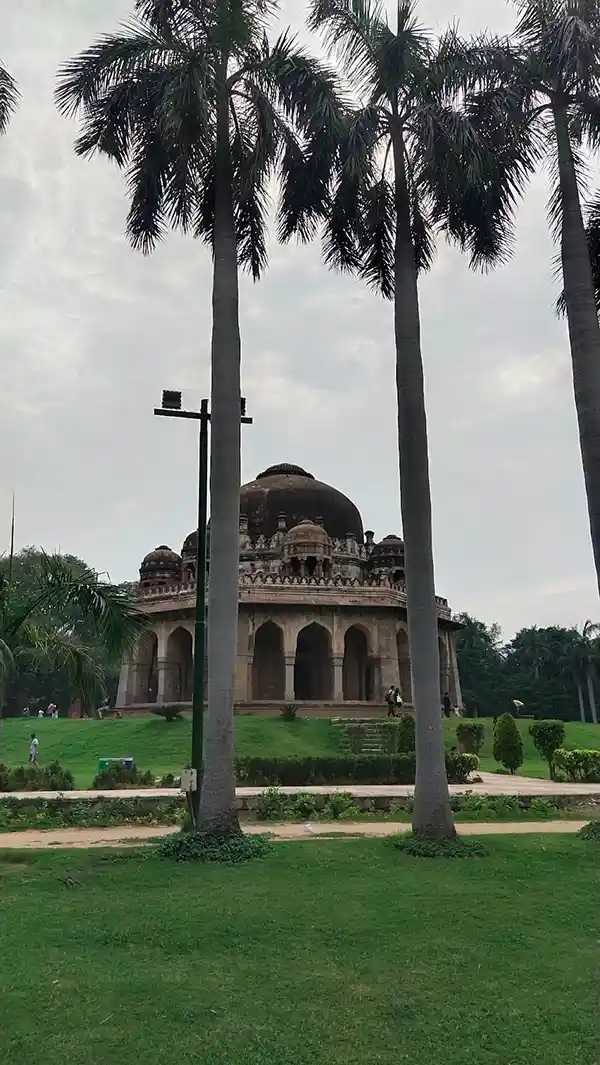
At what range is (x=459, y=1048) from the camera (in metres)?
4.03

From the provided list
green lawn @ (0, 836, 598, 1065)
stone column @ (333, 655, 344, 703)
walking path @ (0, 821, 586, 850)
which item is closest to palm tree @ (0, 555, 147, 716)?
walking path @ (0, 821, 586, 850)

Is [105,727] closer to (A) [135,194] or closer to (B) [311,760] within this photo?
(B) [311,760]

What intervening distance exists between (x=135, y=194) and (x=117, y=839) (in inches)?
374

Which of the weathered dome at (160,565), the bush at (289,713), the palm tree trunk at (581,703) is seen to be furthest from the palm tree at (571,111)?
the palm tree trunk at (581,703)

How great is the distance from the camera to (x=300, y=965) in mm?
5293

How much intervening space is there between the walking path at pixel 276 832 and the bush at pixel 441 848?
1.38 metres

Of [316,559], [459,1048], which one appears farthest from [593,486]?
[316,559]

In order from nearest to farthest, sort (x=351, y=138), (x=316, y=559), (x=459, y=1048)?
(x=459, y=1048) < (x=351, y=138) < (x=316, y=559)

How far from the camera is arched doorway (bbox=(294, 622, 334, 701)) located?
130 feet

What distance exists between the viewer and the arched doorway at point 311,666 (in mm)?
39500

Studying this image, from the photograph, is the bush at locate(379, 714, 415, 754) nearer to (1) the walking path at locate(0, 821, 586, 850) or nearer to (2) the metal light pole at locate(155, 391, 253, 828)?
(1) the walking path at locate(0, 821, 586, 850)

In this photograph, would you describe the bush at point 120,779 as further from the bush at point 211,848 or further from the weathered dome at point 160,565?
the weathered dome at point 160,565

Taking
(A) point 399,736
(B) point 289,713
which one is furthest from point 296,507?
(A) point 399,736

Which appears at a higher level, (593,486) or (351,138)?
(351,138)
